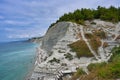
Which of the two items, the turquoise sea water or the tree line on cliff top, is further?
the tree line on cliff top

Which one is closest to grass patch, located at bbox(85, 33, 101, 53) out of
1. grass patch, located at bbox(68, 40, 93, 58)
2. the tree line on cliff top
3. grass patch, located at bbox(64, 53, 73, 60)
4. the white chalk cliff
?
the white chalk cliff

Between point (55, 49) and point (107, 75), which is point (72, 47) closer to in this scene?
point (55, 49)

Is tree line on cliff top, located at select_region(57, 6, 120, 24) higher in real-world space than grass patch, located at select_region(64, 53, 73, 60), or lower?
higher

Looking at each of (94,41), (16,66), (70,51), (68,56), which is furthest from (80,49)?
(16,66)

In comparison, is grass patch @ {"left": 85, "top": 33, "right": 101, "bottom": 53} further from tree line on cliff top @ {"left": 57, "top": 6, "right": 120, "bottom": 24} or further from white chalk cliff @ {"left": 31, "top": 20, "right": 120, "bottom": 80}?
tree line on cliff top @ {"left": 57, "top": 6, "right": 120, "bottom": 24}

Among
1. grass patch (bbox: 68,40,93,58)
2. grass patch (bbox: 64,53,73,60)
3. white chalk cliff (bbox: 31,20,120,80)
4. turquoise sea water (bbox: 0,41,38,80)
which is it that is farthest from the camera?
turquoise sea water (bbox: 0,41,38,80)

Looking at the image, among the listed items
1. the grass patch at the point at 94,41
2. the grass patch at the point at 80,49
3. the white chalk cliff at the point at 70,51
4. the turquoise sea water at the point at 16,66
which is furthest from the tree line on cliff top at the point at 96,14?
the turquoise sea water at the point at 16,66
